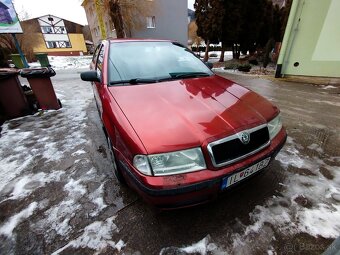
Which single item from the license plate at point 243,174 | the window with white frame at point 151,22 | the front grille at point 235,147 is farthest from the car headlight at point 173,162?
the window with white frame at point 151,22

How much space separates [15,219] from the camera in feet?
6.25

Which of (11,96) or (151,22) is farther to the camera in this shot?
(151,22)

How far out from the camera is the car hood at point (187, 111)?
4.75 feet

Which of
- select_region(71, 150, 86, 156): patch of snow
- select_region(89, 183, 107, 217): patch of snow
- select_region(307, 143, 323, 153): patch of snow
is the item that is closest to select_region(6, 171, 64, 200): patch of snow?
select_region(71, 150, 86, 156): patch of snow

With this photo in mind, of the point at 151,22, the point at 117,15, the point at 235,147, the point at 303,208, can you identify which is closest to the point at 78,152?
the point at 235,147

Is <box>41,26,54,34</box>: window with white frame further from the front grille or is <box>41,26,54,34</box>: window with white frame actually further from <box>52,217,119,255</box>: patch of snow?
the front grille

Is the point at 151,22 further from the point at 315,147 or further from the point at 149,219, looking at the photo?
the point at 149,219

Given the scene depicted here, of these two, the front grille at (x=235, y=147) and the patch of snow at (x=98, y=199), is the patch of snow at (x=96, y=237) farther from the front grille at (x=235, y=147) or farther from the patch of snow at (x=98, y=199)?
the front grille at (x=235, y=147)

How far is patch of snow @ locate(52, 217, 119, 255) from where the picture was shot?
1.63m

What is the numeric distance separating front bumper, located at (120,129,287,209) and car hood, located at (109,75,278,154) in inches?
8.6

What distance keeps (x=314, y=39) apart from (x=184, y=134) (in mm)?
7550

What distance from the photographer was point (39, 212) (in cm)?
197

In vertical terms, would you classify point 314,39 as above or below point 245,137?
above

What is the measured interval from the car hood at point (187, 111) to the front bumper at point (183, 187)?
22 centimetres
